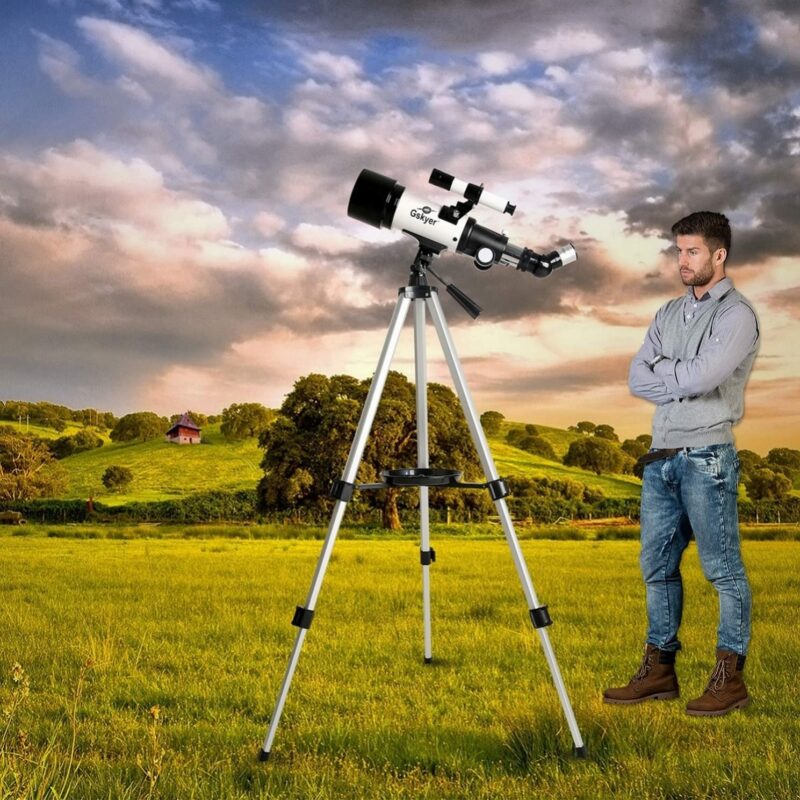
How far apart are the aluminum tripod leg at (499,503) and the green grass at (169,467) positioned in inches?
1394

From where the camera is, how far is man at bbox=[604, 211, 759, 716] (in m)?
5.30

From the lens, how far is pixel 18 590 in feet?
41.4

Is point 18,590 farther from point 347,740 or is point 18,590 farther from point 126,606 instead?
point 347,740

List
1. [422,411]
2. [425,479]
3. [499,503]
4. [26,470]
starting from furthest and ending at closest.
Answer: [26,470] → [422,411] → [425,479] → [499,503]

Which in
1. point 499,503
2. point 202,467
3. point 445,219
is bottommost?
point 499,503

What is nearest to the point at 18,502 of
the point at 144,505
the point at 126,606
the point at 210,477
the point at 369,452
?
the point at 144,505

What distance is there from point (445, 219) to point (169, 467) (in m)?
43.5

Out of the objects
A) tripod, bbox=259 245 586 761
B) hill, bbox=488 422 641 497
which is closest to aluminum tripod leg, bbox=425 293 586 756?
tripod, bbox=259 245 586 761

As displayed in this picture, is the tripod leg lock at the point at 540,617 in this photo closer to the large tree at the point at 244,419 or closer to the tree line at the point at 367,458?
the tree line at the point at 367,458

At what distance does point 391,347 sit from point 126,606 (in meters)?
7.32

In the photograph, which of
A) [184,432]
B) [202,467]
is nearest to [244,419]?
[202,467]

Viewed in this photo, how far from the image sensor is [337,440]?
28.2m

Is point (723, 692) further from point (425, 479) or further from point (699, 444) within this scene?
point (425, 479)

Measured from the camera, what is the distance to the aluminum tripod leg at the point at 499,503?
15.5 ft
